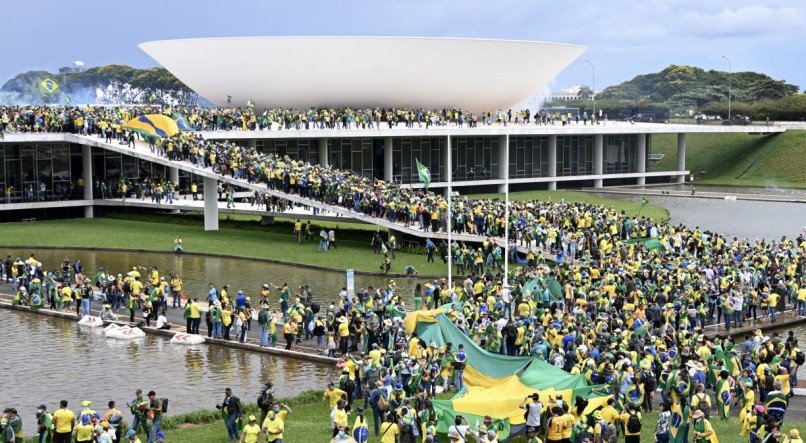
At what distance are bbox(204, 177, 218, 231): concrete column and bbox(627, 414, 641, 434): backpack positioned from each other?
31.0 metres

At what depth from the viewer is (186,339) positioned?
27359 mm

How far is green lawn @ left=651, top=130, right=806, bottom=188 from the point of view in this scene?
71.6m

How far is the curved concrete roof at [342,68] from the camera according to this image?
62469 millimetres

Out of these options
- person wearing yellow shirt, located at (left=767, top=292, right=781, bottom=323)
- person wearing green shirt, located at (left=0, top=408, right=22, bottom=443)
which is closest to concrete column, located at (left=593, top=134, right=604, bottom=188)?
person wearing yellow shirt, located at (left=767, top=292, right=781, bottom=323)

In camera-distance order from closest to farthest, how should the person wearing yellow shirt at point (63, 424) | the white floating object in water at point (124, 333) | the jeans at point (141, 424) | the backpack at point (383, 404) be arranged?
the person wearing yellow shirt at point (63, 424) < the backpack at point (383, 404) < the jeans at point (141, 424) < the white floating object in water at point (124, 333)

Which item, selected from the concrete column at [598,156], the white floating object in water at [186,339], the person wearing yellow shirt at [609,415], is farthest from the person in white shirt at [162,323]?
the concrete column at [598,156]

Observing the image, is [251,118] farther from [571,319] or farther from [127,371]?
[571,319]

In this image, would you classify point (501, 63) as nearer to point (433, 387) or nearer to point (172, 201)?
point (172, 201)

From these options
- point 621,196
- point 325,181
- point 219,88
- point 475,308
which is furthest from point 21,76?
point 475,308

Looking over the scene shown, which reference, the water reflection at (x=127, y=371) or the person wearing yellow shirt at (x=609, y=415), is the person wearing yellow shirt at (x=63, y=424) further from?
the person wearing yellow shirt at (x=609, y=415)

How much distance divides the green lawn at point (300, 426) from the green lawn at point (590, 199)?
31495 millimetres

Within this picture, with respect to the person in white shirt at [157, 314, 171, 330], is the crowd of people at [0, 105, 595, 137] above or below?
above

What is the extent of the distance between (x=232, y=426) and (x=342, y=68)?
4555 cm

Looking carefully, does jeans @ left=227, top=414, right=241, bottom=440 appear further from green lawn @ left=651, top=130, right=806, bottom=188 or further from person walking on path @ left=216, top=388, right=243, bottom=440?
green lawn @ left=651, top=130, right=806, bottom=188
